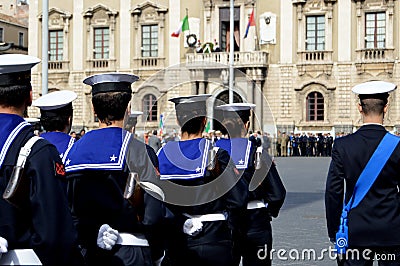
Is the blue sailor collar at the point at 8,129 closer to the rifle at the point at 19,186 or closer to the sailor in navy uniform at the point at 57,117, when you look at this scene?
the rifle at the point at 19,186

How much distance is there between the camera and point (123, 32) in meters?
40.4

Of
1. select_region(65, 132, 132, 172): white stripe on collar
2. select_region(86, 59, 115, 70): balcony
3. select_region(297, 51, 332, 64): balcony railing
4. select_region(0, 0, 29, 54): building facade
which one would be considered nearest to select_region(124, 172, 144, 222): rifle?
select_region(65, 132, 132, 172): white stripe on collar

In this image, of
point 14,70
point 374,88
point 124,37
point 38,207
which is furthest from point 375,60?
point 38,207

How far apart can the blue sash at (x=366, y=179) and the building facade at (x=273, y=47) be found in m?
28.2

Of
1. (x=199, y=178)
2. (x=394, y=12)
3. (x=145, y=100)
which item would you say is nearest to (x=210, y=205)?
(x=199, y=178)

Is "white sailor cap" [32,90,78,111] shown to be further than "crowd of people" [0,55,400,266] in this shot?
Yes

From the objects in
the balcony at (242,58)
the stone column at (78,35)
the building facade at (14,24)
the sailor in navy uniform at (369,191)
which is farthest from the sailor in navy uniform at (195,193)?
the building facade at (14,24)

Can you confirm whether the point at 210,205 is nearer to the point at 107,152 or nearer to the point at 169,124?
the point at 169,124

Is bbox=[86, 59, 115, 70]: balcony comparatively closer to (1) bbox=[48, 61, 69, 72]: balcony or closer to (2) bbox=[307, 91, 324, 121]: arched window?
(1) bbox=[48, 61, 69, 72]: balcony

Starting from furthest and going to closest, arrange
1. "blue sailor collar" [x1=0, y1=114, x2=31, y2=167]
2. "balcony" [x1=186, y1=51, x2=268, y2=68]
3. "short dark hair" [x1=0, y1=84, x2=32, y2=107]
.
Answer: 1. "balcony" [x1=186, y1=51, x2=268, y2=68]
2. "short dark hair" [x1=0, y1=84, x2=32, y2=107]
3. "blue sailor collar" [x1=0, y1=114, x2=31, y2=167]

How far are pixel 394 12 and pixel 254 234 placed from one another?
31465 millimetres

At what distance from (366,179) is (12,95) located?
246 cm

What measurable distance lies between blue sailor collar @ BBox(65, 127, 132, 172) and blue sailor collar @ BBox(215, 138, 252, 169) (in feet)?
6.84

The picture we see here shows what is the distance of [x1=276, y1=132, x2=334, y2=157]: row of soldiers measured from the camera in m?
36.2
